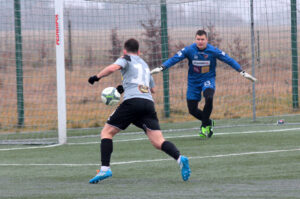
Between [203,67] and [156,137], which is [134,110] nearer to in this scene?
[156,137]

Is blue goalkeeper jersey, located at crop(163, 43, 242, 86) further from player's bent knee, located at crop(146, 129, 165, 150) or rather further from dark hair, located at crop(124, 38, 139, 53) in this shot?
player's bent knee, located at crop(146, 129, 165, 150)

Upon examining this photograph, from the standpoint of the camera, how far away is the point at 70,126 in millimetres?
14703

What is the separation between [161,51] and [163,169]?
24.0 ft

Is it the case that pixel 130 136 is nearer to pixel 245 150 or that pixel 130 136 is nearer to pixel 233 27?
pixel 245 150

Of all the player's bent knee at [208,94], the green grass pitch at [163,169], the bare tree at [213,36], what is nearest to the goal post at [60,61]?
the green grass pitch at [163,169]

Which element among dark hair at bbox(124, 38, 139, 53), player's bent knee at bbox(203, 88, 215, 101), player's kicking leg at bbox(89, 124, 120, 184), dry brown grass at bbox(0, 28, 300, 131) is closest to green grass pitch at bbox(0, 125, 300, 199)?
player's kicking leg at bbox(89, 124, 120, 184)

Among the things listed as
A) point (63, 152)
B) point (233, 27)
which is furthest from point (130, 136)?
point (233, 27)

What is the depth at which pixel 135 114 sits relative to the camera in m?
7.59

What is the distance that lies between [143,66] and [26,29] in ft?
21.4

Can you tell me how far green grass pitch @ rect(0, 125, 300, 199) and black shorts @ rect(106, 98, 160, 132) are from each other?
0.66 metres

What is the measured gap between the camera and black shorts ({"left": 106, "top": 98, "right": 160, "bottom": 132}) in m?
7.54

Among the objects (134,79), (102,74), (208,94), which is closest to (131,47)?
(134,79)

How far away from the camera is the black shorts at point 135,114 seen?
7543 mm

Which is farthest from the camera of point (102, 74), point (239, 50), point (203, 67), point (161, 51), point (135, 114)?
point (239, 50)
